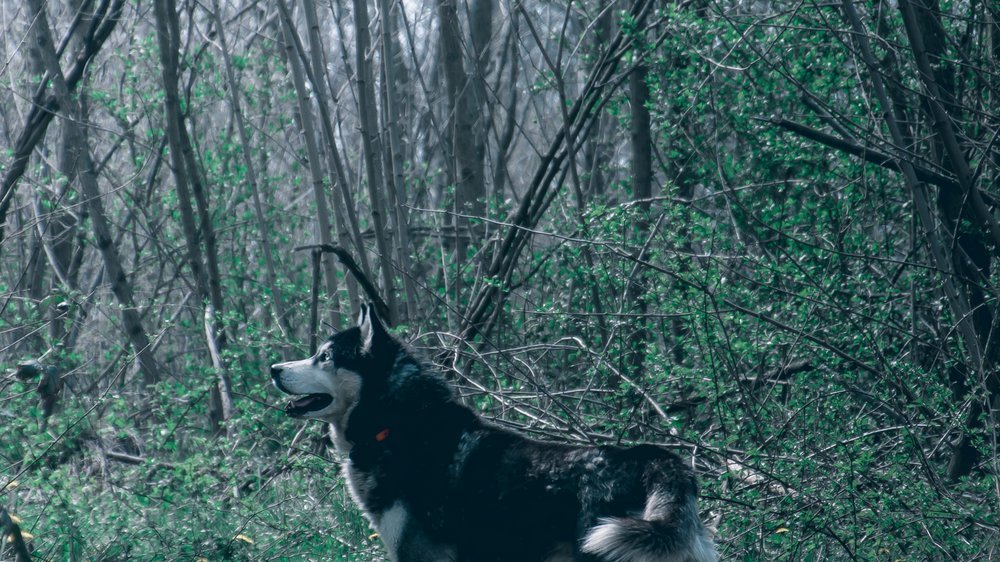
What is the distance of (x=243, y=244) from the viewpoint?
13281mm

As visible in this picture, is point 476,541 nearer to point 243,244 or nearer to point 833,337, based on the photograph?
point 833,337

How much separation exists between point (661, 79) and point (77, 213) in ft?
24.6

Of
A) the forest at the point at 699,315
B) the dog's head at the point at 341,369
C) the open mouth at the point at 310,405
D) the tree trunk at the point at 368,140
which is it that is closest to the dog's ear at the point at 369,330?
the dog's head at the point at 341,369

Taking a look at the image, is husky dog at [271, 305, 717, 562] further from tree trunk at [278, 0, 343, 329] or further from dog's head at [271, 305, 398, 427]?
tree trunk at [278, 0, 343, 329]

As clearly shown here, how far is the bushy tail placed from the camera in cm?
417

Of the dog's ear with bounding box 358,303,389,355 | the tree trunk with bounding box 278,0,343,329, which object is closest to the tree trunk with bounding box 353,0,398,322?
the tree trunk with bounding box 278,0,343,329

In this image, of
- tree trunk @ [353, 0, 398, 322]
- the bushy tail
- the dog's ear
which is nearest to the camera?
the bushy tail

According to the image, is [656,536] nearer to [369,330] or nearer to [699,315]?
[369,330]

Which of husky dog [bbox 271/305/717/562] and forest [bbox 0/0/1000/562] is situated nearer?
husky dog [bbox 271/305/717/562]

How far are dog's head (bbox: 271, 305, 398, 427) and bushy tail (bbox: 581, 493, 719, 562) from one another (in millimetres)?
1859

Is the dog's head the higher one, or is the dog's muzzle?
the dog's head

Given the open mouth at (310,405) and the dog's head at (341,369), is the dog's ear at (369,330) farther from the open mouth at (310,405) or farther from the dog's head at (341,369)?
the open mouth at (310,405)

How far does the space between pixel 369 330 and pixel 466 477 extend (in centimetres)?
107

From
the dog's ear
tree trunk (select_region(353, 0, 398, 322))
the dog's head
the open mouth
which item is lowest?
the open mouth
